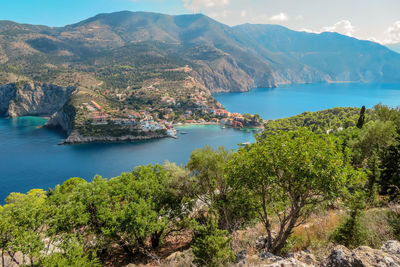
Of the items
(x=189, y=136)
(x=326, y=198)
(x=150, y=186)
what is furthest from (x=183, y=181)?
(x=189, y=136)

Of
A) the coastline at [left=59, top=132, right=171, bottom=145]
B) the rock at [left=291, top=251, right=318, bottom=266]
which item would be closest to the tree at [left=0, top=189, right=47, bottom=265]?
the rock at [left=291, top=251, right=318, bottom=266]

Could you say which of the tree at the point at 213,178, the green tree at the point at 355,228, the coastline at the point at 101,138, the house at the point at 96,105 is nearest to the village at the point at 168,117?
the house at the point at 96,105

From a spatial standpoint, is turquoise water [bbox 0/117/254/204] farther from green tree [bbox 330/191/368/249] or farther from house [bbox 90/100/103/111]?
green tree [bbox 330/191/368/249]

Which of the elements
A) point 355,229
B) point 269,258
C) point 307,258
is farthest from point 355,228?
point 269,258

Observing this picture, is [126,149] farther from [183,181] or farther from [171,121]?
[183,181]

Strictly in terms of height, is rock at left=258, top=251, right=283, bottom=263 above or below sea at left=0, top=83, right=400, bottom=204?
above

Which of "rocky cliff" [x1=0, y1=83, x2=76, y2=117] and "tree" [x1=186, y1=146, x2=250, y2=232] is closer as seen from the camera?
"tree" [x1=186, y1=146, x2=250, y2=232]
